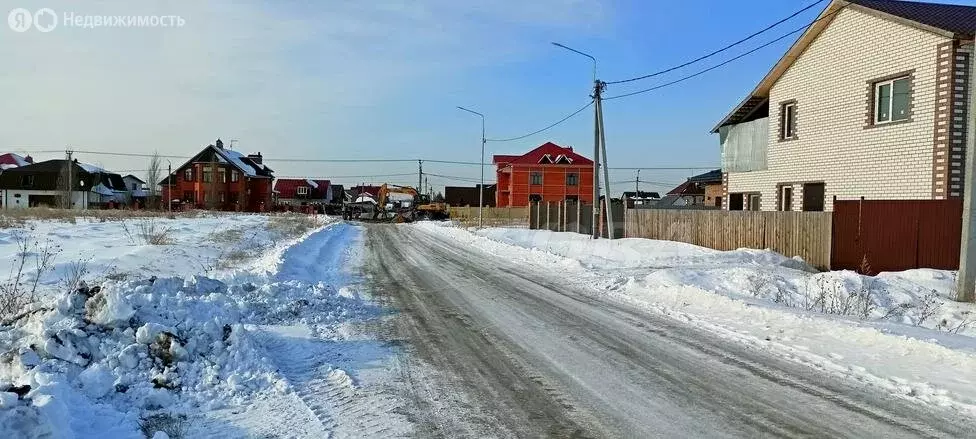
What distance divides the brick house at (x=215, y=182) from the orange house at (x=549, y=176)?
106 ft

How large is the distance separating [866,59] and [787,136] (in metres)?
4.34

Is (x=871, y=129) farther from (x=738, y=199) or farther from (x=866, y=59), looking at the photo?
(x=738, y=199)

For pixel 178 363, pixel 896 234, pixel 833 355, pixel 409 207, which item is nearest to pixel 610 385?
pixel 833 355

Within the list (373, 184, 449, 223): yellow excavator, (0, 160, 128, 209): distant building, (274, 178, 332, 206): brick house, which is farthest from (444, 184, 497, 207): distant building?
(0, 160, 128, 209): distant building

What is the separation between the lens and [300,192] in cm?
10850

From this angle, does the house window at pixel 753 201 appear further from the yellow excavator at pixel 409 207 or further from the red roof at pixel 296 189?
the red roof at pixel 296 189

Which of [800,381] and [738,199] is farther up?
[738,199]

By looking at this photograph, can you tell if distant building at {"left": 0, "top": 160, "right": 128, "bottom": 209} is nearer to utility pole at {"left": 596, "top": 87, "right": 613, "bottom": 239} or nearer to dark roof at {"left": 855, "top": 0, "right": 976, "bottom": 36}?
utility pole at {"left": 596, "top": 87, "right": 613, "bottom": 239}

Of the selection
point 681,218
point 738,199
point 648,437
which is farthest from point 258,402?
point 738,199

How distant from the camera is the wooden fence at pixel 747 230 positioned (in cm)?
1633

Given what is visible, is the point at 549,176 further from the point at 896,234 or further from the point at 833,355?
the point at 833,355

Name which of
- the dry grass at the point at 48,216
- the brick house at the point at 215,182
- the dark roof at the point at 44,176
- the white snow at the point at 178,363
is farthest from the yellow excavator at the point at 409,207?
the white snow at the point at 178,363

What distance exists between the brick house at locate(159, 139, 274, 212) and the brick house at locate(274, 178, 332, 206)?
24.5 metres

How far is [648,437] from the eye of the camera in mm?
4637
